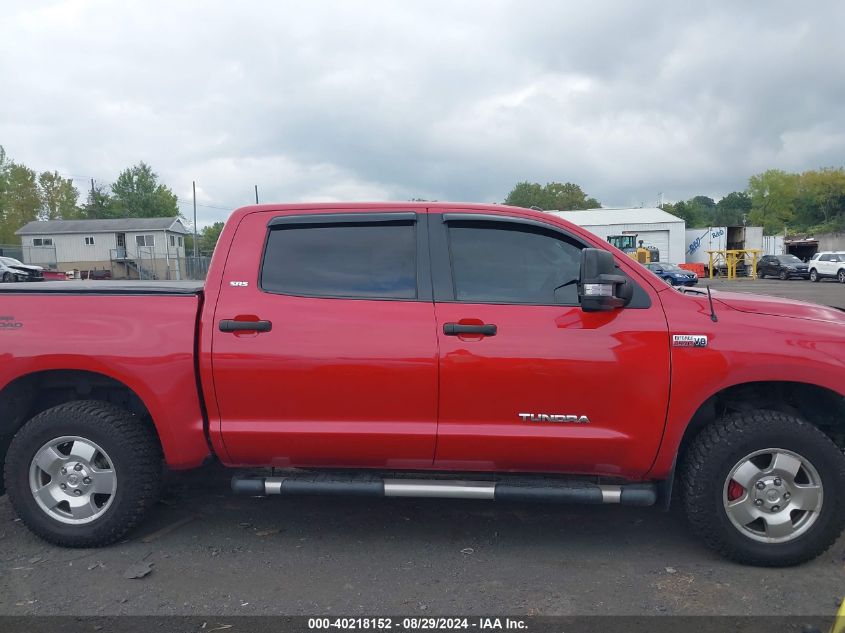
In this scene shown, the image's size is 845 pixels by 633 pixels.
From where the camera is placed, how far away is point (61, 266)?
52188 millimetres

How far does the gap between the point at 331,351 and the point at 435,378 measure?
58 cm

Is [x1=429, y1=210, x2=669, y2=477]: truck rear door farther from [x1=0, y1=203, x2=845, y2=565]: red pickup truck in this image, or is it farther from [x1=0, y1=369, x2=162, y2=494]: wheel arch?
[x1=0, y1=369, x2=162, y2=494]: wheel arch

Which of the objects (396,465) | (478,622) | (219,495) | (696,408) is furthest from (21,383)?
(696,408)

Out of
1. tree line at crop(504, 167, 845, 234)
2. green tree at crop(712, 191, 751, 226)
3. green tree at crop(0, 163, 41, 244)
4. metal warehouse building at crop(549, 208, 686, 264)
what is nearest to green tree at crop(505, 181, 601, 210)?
tree line at crop(504, 167, 845, 234)

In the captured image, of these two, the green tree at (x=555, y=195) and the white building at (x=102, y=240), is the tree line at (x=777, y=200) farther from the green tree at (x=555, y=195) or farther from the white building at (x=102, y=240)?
the white building at (x=102, y=240)

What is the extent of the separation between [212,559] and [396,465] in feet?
3.81

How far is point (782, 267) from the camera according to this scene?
37312 millimetres

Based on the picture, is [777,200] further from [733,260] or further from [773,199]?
[733,260]

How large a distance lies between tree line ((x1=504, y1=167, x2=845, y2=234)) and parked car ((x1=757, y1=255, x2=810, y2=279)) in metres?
Result: 49.7

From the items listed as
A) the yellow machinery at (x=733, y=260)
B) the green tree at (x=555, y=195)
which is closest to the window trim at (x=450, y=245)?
the yellow machinery at (x=733, y=260)

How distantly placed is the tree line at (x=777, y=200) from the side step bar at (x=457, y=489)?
8655 centimetres

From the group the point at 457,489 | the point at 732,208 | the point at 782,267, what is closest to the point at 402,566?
the point at 457,489

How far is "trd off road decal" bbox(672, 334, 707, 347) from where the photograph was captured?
3293 mm

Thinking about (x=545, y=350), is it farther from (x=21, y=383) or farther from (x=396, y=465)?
(x=21, y=383)
